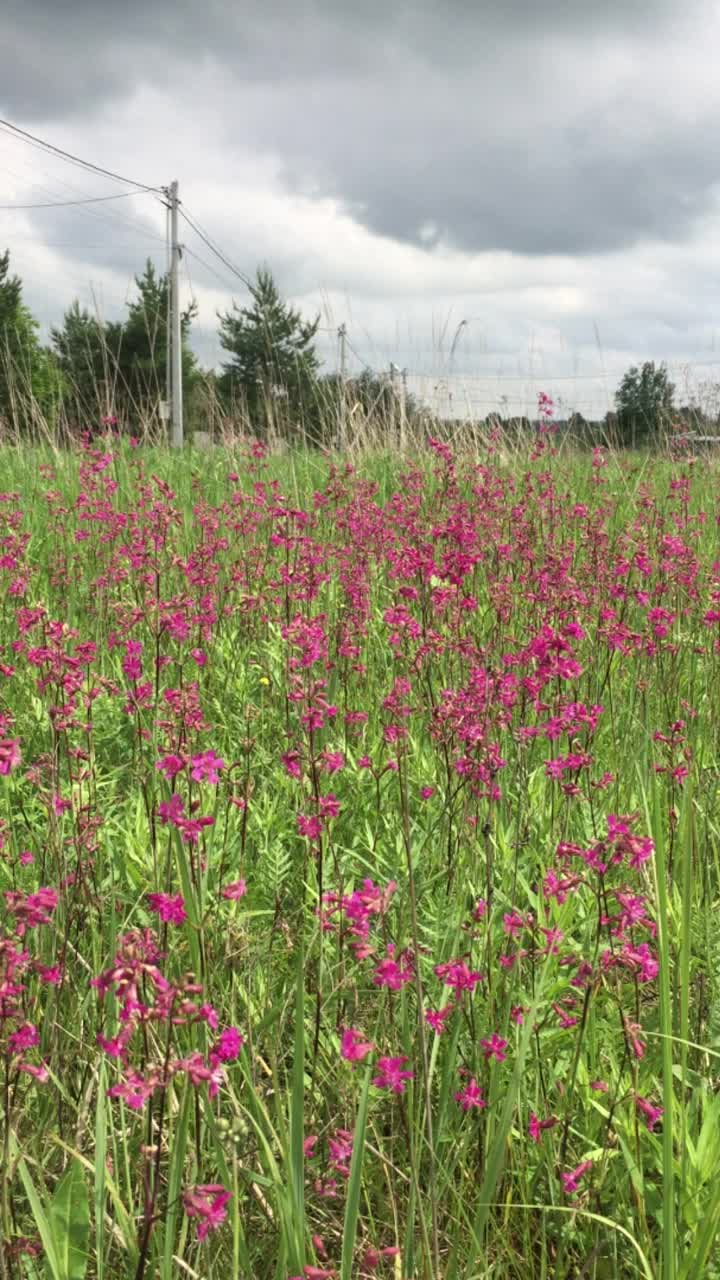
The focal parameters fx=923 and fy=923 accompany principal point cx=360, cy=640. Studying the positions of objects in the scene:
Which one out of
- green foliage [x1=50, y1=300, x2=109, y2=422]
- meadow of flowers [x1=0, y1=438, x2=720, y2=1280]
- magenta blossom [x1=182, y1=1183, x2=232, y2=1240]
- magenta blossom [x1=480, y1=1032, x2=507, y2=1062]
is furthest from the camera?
green foliage [x1=50, y1=300, x2=109, y2=422]

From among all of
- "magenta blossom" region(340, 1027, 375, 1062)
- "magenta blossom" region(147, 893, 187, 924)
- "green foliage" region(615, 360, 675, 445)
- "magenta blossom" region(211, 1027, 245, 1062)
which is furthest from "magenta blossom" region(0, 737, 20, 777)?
"green foliage" region(615, 360, 675, 445)

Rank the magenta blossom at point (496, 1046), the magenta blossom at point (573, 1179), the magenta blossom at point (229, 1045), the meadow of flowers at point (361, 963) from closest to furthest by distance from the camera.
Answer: the magenta blossom at point (229, 1045), the meadow of flowers at point (361, 963), the magenta blossom at point (573, 1179), the magenta blossom at point (496, 1046)

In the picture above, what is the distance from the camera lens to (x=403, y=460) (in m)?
9.08

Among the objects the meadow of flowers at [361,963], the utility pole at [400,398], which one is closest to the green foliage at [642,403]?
the utility pole at [400,398]

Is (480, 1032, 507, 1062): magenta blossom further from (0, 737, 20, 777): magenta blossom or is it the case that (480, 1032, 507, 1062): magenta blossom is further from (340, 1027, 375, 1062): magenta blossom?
(0, 737, 20, 777): magenta blossom

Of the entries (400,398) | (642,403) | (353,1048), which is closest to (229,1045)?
(353,1048)

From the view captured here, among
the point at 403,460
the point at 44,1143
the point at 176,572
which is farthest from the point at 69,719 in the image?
the point at 403,460

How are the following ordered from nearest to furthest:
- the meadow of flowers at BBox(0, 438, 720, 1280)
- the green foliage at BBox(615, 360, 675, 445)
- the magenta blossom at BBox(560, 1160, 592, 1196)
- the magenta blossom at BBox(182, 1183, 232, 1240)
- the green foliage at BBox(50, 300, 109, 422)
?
1. the magenta blossom at BBox(182, 1183, 232, 1240)
2. the meadow of flowers at BBox(0, 438, 720, 1280)
3. the magenta blossom at BBox(560, 1160, 592, 1196)
4. the green foliage at BBox(50, 300, 109, 422)
5. the green foliage at BBox(615, 360, 675, 445)

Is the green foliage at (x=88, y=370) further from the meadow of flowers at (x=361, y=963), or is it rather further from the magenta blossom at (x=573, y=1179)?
the magenta blossom at (x=573, y=1179)

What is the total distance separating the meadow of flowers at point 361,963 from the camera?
4.11 feet

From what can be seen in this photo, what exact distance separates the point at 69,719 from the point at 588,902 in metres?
1.34

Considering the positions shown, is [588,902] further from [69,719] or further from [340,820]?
[69,719]

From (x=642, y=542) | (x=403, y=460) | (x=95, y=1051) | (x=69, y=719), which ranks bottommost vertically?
(x=95, y=1051)

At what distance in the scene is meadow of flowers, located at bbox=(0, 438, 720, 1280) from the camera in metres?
1.25
